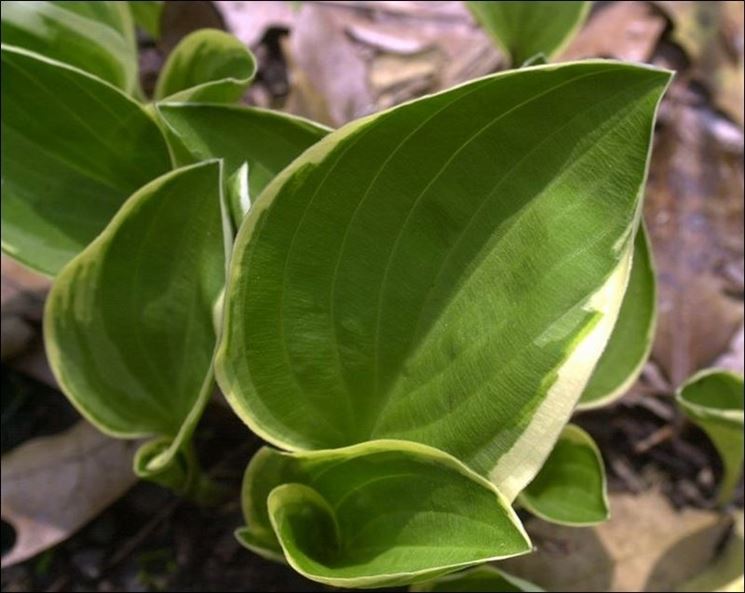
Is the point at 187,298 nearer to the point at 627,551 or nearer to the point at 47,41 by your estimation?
the point at 47,41

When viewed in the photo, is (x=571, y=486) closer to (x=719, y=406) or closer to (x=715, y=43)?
(x=719, y=406)

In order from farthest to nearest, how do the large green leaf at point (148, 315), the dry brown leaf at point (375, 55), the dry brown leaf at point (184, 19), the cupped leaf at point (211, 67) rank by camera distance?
the dry brown leaf at point (375, 55) < the dry brown leaf at point (184, 19) < the cupped leaf at point (211, 67) < the large green leaf at point (148, 315)

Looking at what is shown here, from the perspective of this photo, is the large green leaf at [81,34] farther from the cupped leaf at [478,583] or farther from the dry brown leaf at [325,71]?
the cupped leaf at [478,583]

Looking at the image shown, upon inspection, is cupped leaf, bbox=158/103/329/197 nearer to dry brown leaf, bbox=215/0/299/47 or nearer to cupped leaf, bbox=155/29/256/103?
cupped leaf, bbox=155/29/256/103

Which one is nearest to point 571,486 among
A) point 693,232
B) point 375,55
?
point 693,232

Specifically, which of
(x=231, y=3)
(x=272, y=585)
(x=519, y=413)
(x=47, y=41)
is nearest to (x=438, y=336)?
(x=519, y=413)

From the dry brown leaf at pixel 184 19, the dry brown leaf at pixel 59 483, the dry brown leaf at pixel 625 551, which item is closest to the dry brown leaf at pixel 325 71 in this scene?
the dry brown leaf at pixel 184 19

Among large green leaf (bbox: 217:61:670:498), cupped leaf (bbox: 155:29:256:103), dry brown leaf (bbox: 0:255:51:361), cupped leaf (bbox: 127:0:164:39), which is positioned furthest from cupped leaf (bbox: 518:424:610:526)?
cupped leaf (bbox: 127:0:164:39)

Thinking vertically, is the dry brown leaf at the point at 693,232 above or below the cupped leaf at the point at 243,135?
below

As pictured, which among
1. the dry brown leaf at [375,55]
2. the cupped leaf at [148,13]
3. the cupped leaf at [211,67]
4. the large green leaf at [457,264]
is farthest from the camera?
the dry brown leaf at [375,55]
